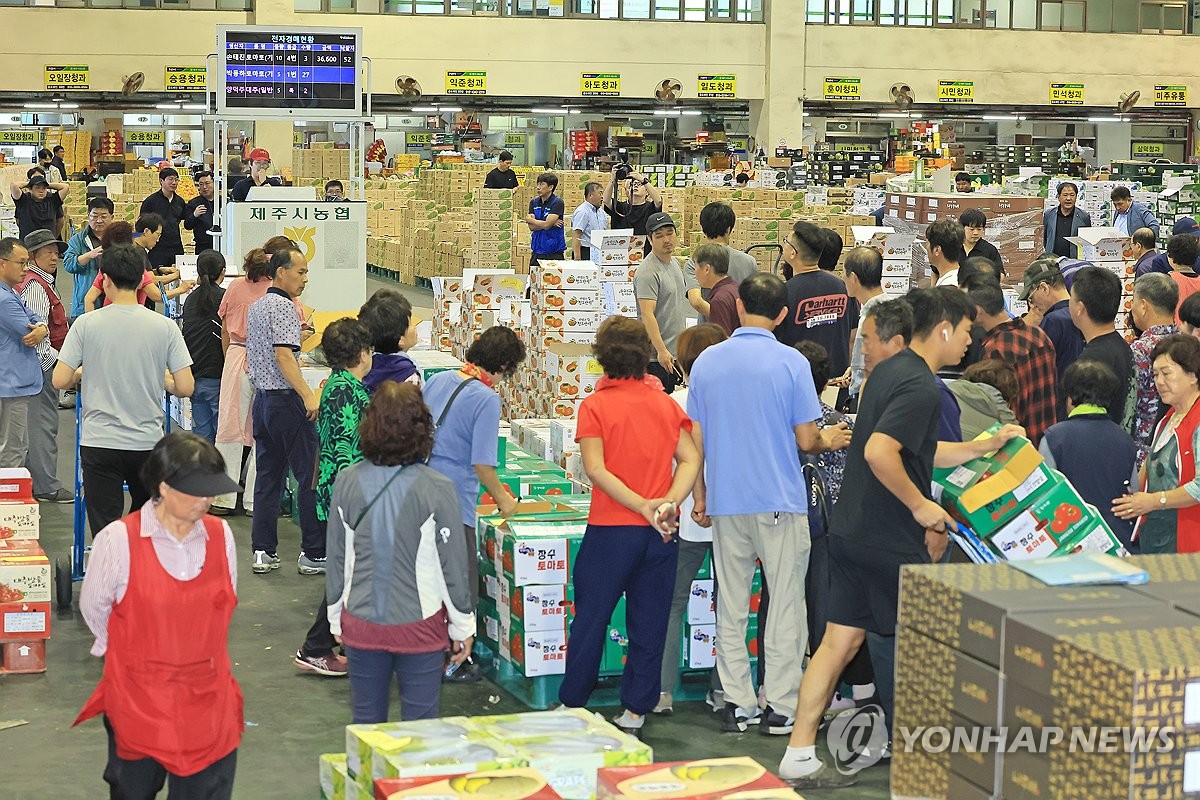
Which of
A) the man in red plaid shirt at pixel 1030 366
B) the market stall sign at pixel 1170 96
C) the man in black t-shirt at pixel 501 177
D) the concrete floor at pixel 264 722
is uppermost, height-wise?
the market stall sign at pixel 1170 96

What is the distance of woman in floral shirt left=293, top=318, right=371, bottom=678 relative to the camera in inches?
263

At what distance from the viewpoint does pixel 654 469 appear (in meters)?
5.60

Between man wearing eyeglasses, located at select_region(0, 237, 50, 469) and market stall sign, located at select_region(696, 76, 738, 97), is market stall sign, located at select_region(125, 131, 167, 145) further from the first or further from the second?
man wearing eyeglasses, located at select_region(0, 237, 50, 469)

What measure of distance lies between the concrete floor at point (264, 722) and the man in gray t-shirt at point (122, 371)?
937mm

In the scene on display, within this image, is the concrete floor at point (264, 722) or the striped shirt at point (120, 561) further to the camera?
the concrete floor at point (264, 722)

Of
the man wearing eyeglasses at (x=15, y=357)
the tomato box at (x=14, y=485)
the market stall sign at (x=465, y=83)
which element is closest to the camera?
the tomato box at (x=14, y=485)

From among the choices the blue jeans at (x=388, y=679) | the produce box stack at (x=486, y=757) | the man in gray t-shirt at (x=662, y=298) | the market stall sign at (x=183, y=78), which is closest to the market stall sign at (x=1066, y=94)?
the market stall sign at (x=183, y=78)

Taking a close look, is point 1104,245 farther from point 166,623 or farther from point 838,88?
point 838,88

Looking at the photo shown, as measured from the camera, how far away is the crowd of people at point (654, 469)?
163 inches

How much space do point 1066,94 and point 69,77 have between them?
2199 cm

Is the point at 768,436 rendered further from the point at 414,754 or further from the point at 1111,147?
the point at 1111,147

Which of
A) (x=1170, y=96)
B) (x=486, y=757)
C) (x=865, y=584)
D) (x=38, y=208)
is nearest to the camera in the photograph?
(x=486, y=757)

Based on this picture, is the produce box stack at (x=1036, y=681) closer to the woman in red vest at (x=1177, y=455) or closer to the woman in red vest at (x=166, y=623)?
the woman in red vest at (x=166, y=623)

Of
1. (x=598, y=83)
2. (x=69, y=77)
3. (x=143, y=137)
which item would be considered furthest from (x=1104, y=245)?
(x=143, y=137)
